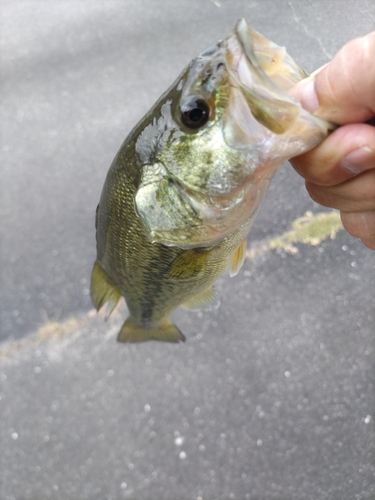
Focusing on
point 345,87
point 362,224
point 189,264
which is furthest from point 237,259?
point 345,87

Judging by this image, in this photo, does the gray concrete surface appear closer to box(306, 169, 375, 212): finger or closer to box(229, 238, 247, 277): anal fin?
box(229, 238, 247, 277): anal fin

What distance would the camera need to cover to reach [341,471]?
2.16 meters

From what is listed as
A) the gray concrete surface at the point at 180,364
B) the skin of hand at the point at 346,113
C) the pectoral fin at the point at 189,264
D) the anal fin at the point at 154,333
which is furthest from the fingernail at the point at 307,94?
the gray concrete surface at the point at 180,364

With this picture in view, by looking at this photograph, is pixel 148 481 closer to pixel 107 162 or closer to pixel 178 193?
pixel 178 193

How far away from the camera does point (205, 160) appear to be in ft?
2.93

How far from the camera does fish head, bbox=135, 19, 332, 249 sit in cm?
79

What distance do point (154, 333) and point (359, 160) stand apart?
4.31ft

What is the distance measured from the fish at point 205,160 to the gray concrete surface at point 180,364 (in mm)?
1328

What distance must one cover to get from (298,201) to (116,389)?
5.85ft

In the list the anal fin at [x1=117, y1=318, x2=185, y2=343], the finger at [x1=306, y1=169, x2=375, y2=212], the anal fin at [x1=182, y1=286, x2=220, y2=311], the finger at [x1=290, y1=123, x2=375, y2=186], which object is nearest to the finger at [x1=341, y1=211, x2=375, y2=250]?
the finger at [x1=306, y1=169, x2=375, y2=212]

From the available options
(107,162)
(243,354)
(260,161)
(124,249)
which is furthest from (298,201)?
(260,161)

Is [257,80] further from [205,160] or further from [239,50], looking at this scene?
[205,160]

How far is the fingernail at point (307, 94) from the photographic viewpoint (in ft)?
2.71

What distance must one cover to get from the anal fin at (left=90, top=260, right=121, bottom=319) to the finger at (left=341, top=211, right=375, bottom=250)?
86 cm
